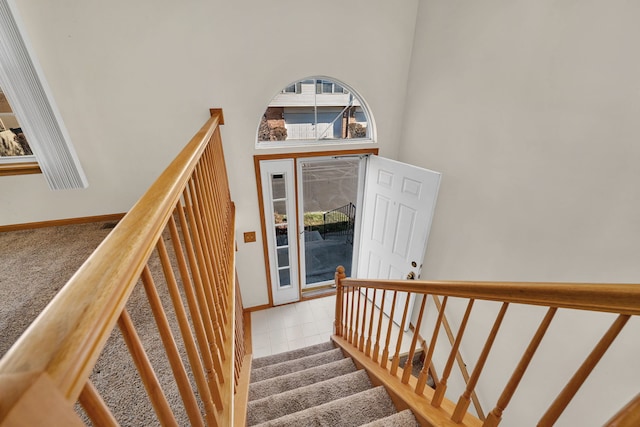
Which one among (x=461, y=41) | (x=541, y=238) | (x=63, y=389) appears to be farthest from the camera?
(x=461, y=41)

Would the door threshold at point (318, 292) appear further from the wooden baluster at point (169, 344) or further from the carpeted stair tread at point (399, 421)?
the wooden baluster at point (169, 344)

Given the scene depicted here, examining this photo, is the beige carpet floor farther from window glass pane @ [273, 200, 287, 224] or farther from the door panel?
the door panel

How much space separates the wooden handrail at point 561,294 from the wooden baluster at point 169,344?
87 centimetres

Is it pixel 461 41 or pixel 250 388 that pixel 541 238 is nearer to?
pixel 461 41

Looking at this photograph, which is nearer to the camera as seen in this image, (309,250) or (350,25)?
(350,25)

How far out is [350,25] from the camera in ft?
7.30

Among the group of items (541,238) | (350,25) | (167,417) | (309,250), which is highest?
(350,25)

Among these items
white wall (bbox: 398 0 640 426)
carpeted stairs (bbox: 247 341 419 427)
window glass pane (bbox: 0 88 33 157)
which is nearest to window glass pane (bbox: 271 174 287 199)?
white wall (bbox: 398 0 640 426)

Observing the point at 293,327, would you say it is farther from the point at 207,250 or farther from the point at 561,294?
the point at 561,294

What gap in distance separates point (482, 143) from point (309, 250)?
10.7ft

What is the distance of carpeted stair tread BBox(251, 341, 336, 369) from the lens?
98.5 inches

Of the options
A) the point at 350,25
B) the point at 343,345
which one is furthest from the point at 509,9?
the point at 343,345

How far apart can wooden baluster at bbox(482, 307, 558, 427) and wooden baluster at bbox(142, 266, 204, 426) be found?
2.78 feet

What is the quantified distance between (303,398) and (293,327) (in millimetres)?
1494
